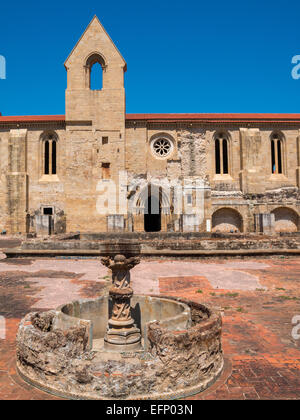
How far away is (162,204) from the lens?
2811 centimetres

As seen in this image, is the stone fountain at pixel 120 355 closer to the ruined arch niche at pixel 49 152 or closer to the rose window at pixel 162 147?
the rose window at pixel 162 147

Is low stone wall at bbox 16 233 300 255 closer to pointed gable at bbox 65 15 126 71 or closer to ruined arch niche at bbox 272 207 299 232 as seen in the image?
ruined arch niche at bbox 272 207 299 232

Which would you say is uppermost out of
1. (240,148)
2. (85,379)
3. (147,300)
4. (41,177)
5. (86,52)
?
(86,52)

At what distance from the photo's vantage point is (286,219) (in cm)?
2917

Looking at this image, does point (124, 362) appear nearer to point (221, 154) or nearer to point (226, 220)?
point (226, 220)

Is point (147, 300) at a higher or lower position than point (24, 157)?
lower

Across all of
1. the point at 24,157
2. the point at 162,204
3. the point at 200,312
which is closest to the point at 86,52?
the point at 24,157

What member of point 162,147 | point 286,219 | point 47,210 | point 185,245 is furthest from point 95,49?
point 286,219

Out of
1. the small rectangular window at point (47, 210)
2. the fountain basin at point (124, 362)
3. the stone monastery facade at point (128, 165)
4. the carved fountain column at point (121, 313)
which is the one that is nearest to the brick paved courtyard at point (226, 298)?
the fountain basin at point (124, 362)

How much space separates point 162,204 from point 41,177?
10.8 m

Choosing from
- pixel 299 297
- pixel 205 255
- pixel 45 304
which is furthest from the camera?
pixel 205 255

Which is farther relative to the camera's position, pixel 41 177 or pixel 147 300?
pixel 41 177

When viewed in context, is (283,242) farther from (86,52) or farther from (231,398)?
(86,52)

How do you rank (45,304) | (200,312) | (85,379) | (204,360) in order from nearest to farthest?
(85,379) → (204,360) → (200,312) → (45,304)
